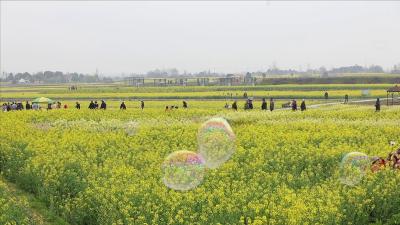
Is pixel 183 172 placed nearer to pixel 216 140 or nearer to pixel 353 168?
→ pixel 216 140

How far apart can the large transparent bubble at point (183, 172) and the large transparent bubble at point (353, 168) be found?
4.26 meters

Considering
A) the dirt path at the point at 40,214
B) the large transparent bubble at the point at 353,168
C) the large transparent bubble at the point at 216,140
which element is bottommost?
the dirt path at the point at 40,214

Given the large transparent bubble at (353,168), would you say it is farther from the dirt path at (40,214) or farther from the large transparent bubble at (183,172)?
the dirt path at (40,214)

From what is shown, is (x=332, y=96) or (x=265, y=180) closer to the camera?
(x=265, y=180)

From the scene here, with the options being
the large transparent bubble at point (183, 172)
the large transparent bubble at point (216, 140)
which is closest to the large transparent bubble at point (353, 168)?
the large transparent bubble at point (216, 140)

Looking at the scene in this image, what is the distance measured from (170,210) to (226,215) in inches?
57.7

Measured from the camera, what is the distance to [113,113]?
37938 millimetres

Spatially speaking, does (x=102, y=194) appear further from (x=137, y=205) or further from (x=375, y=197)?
(x=375, y=197)

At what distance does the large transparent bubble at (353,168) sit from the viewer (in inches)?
563

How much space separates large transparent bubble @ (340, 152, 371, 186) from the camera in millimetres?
14297

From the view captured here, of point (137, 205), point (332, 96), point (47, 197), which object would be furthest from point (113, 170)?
point (332, 96)

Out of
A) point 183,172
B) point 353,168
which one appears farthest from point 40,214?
point 353,168

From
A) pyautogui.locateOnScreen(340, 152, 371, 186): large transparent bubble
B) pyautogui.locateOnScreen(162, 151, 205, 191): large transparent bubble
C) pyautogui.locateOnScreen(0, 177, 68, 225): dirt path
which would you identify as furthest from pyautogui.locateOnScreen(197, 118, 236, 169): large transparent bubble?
pyautogui.locateOnScreen(0, 177, 68, 225): dirt path

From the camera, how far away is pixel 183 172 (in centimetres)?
1405
